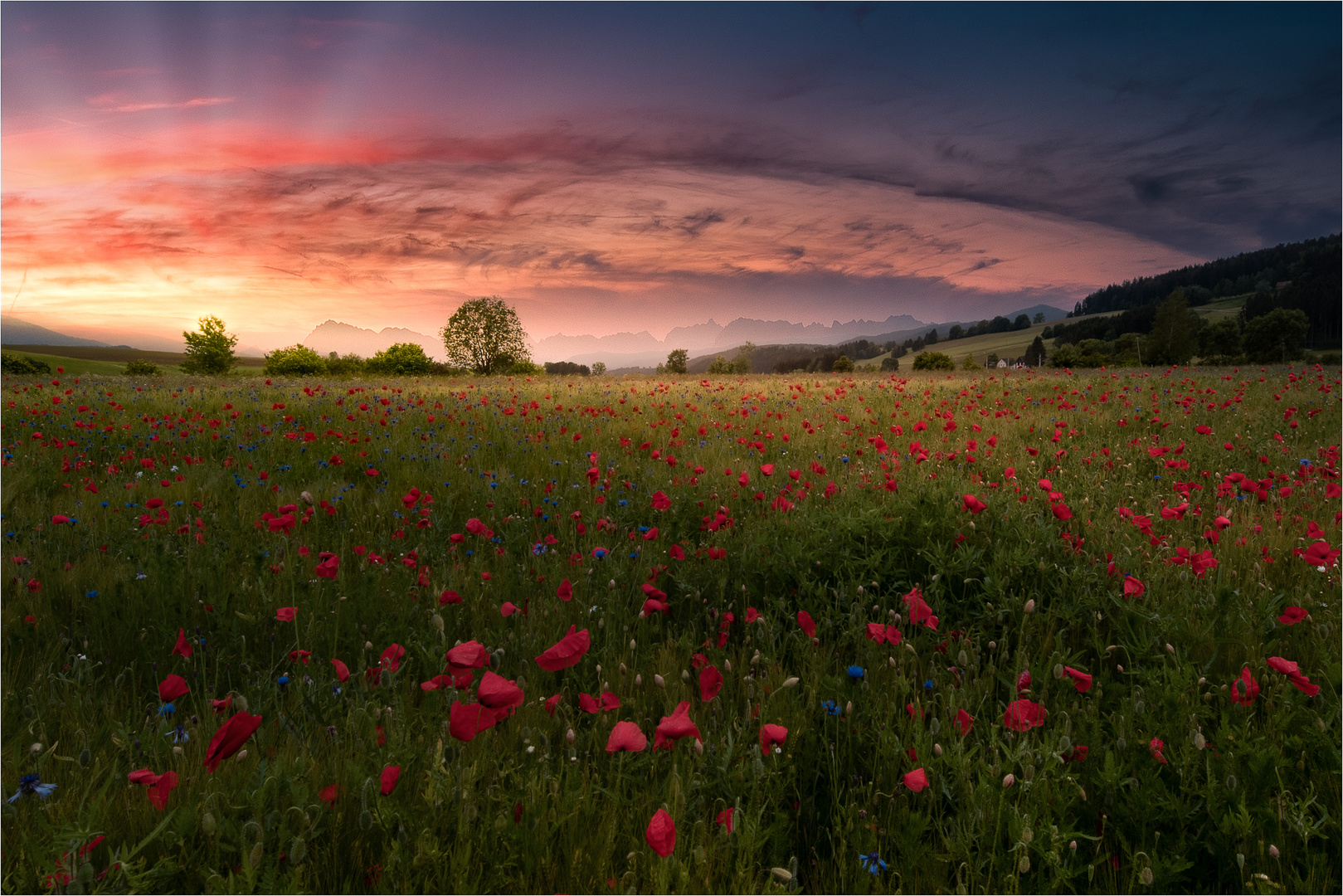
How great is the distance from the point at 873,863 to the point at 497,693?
1190mm

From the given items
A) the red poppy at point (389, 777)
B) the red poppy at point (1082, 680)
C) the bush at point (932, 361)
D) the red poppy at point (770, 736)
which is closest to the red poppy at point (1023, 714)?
the red poppy at point (1082, 680)

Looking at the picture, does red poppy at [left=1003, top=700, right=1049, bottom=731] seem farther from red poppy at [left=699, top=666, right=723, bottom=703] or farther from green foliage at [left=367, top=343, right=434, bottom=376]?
green foliage at [left=367, top=343, right=434, bottom=376]

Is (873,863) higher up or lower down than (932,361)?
lower down

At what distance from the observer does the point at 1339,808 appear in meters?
1.88

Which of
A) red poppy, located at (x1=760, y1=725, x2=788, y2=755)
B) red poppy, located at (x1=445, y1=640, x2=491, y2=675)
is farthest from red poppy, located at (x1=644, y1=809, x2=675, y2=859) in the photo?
red poppy, located at (x1=445, y1=640, x2=491, y2=675)

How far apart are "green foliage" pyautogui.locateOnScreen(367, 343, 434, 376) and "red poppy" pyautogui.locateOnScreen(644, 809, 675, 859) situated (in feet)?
130

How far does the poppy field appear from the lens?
1.68 m

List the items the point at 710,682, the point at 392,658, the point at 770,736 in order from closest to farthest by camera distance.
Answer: the point at 770,736 → the point at 710,682 → the point at 392,658

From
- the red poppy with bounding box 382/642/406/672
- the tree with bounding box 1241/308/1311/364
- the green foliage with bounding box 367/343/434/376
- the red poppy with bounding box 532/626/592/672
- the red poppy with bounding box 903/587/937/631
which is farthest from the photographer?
the tree with bounding box 1241/308/1311/364

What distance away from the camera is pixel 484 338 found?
62.8 m

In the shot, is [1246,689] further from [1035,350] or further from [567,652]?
[1035,350]

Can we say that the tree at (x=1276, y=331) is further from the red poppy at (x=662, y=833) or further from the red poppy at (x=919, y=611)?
the red poppy at (x=662, y=833)

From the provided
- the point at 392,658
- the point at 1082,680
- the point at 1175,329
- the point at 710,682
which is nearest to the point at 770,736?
the point at 710,682

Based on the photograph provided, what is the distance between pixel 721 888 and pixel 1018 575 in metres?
2.71
